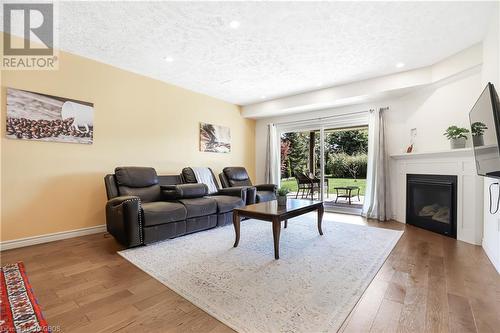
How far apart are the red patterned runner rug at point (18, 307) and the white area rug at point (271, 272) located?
0.79 meters

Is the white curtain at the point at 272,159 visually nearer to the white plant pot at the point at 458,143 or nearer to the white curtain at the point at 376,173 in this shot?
the white curtain at the point at 376,173

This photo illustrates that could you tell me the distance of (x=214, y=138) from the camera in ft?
17.4

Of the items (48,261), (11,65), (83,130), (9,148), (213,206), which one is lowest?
(48,261)

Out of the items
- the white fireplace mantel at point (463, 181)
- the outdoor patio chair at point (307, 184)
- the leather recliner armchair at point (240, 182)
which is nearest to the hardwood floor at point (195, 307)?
the white fireplace mantel at point (463, 181)

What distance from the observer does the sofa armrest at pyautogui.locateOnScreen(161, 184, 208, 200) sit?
341 cm

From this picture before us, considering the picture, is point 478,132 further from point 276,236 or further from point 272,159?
point 272,159

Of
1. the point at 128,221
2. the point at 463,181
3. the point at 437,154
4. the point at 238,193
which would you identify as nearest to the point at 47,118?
the point at 128,221

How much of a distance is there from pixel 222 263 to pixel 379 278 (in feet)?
4.73

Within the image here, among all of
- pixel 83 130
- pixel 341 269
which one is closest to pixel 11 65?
pixel 83 130

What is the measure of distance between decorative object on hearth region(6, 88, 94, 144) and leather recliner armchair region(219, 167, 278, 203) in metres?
2.44

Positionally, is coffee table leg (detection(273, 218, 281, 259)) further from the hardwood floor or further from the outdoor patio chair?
the outdoor patio chair

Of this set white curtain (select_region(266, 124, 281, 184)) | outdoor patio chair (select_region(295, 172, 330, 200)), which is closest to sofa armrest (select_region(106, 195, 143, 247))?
white curtain (select_region(266, 124, 281, 184))

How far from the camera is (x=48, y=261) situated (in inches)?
95.7

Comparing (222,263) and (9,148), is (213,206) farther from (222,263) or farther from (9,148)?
(9,148)
